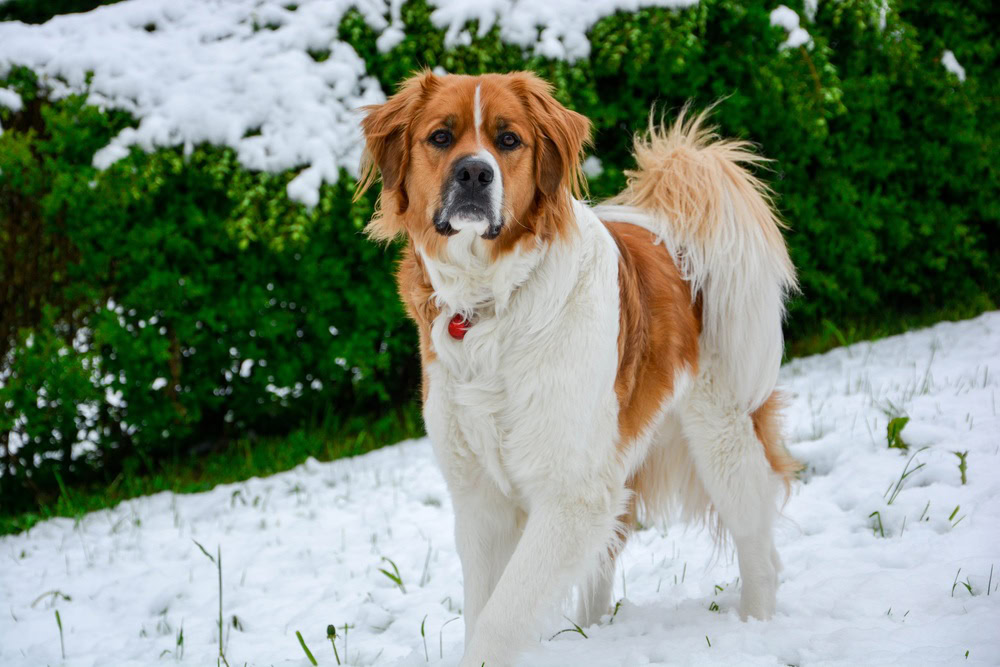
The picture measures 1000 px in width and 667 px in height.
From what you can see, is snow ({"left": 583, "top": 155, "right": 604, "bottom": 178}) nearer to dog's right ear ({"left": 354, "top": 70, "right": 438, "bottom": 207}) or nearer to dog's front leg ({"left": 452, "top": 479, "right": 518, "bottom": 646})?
dog's right ear ({"left": 354, "top": 70, "right": 438, "bottom": 207})

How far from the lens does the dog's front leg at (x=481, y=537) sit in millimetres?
2717

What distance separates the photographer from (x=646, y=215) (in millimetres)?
3418

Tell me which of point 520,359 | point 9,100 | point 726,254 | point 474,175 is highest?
point 9,100

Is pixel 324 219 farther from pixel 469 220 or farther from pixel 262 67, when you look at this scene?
pixel 469 220

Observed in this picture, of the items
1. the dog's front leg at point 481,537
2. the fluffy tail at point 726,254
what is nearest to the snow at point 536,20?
the fluffy tail at point 726,254

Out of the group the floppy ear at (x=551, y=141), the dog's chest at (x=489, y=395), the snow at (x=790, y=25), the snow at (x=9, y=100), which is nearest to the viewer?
the dog's chest at (x=489, y=395)

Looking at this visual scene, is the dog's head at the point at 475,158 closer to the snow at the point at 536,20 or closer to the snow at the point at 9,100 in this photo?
the snow at the point at 536,20

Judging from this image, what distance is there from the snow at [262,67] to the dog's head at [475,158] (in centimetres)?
218

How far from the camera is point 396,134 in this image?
289cm

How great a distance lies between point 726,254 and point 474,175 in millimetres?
1108

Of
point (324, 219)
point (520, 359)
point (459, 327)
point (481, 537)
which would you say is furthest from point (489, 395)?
point (324, 219)

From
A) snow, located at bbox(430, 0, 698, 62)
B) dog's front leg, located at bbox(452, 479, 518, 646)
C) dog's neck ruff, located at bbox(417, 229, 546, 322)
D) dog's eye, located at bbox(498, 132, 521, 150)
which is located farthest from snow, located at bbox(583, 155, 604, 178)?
dog's front leg, located at bbox(452, 479, 518, 646)

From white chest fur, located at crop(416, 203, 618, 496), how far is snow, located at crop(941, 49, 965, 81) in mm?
5036

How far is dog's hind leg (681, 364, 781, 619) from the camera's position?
3117 millimetres
